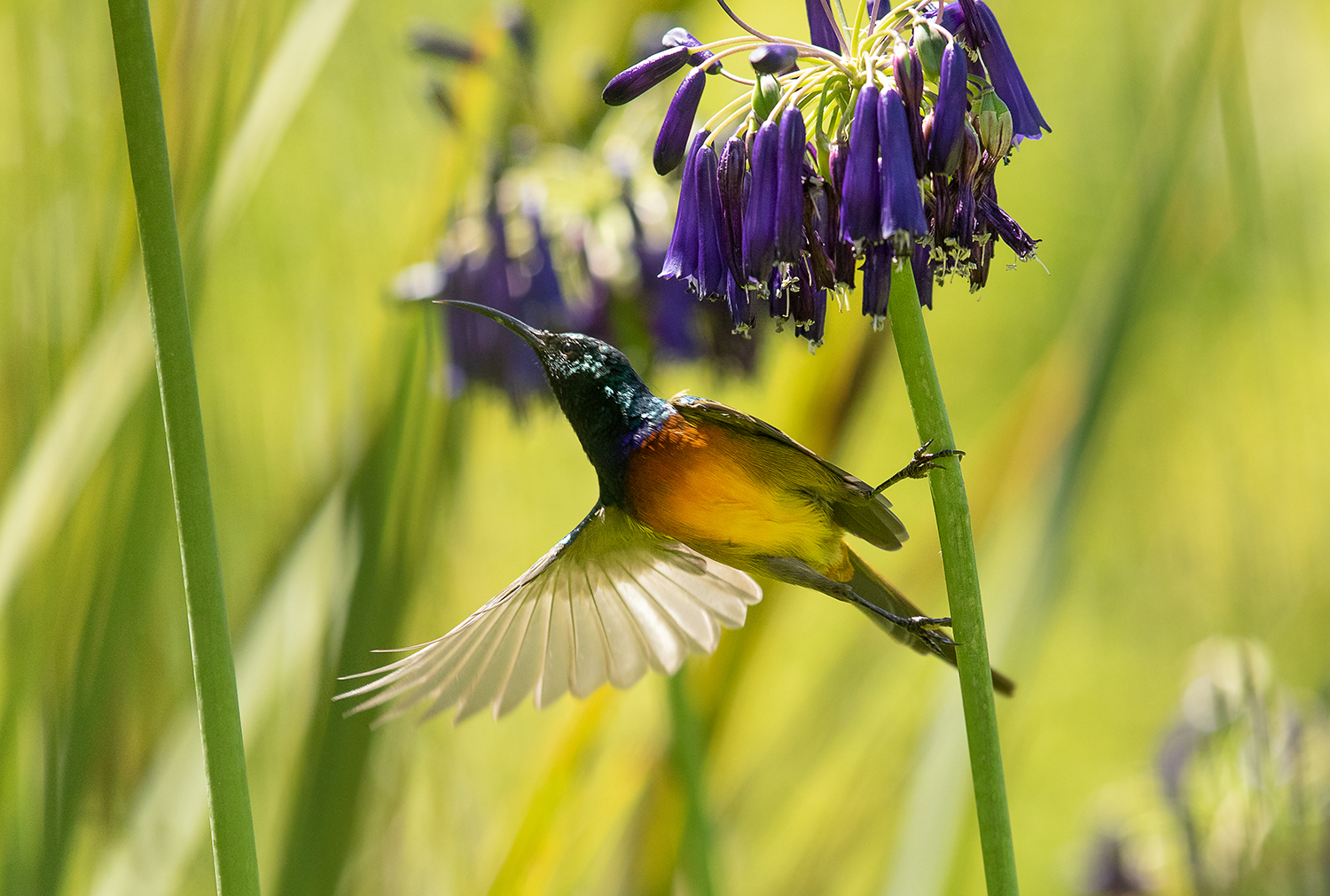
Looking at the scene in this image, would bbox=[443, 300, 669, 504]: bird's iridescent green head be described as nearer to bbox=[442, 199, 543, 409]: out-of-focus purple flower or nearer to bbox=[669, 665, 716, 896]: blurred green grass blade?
bbox=[669, 665, 716, 896]: blurred green grass blade

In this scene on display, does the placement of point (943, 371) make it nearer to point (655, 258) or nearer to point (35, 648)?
point (655, 258)

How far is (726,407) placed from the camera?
100cm

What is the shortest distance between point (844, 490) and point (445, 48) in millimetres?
1180

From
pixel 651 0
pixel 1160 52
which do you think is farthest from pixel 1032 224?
pixel 651 0

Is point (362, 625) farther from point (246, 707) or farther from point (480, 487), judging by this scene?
point (480, 487)

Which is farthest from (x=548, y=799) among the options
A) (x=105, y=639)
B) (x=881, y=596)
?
(x=105, y=639)

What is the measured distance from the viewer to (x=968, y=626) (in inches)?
24.3

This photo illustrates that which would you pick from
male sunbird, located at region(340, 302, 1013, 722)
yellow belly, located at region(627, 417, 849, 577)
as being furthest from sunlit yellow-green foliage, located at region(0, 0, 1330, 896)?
yellow belly, located at region(627, 417, 849, 577)

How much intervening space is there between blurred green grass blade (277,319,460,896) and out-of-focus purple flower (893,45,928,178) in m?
0.42

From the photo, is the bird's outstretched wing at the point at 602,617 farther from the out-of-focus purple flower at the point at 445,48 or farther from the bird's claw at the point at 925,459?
the out-of-focus purple flower at the point at 445,48

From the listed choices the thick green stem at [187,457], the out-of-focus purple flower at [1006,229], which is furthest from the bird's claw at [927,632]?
the thick green stem at [187,457]

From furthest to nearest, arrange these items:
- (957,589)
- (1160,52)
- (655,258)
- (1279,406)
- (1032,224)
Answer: (1032,224) → (1160,52) → (655,258) → (1279,406) → (957,589)

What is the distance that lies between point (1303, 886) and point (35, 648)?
117cm

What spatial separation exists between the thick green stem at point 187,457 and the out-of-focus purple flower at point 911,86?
0.45 m
